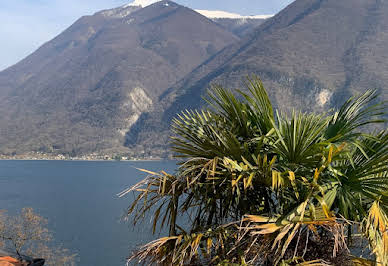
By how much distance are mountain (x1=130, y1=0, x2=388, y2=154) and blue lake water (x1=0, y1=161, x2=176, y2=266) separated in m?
47.5

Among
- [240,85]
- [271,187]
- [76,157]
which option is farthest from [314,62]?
[271,187]

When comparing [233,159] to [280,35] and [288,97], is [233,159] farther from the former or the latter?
[280,35]

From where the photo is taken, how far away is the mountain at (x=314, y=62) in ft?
374

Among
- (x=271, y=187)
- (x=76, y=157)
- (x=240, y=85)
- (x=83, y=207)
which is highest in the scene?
(x=271, y=187)

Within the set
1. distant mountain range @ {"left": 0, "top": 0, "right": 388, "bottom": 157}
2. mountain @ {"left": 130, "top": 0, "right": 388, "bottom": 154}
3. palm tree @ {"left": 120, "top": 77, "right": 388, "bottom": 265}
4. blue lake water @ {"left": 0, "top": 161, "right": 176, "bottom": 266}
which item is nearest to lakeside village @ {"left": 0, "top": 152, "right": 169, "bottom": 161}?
distant mountain range @ {"left": 0, "top": 0, "right": 388, "bottom": 157}

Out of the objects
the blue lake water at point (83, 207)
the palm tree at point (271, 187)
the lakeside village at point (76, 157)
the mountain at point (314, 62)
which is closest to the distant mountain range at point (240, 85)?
the mountain at point (314, 62)

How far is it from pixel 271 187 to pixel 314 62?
13851 centimetres

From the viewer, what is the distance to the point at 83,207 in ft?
177

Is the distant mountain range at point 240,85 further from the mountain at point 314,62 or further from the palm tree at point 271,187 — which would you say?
the palm tree at point 271,187

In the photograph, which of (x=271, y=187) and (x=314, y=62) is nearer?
(x=271, y=187)

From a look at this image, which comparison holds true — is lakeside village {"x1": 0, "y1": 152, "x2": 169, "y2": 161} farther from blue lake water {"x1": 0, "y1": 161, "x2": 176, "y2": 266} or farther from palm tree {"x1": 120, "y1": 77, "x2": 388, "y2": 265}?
palm tree {"x1": 120, "y1": 77, "x2": 388, "y2": 265}

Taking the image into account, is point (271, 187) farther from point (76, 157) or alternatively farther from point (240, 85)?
point (76, 157)

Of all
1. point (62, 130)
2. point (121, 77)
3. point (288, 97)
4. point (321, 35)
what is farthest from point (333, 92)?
point (121, 77)

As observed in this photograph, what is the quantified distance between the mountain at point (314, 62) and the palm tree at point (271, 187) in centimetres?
9396
